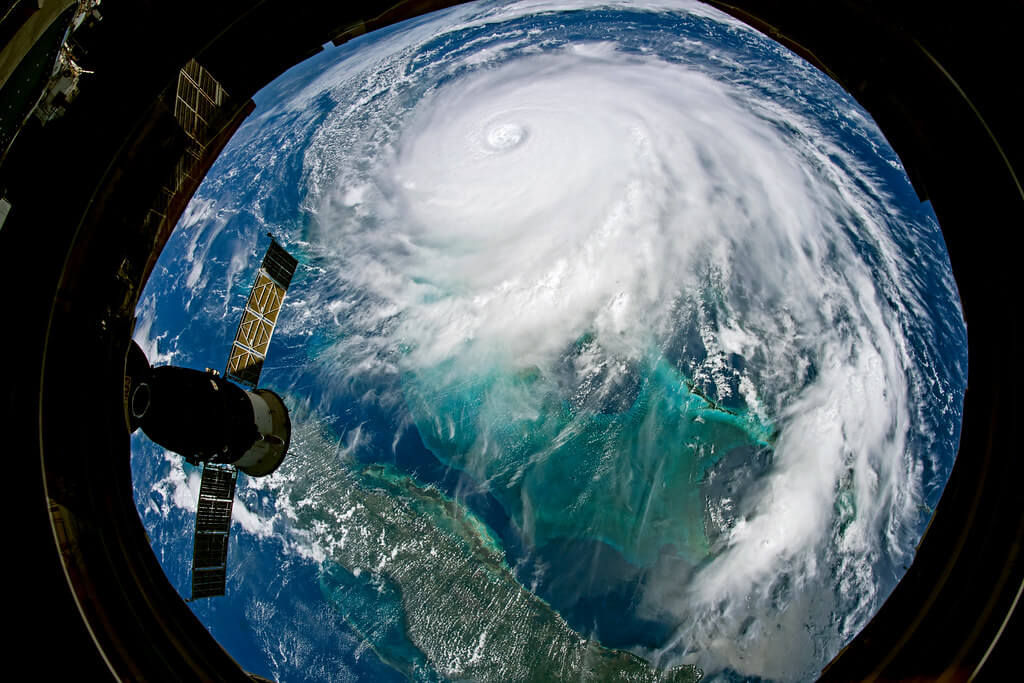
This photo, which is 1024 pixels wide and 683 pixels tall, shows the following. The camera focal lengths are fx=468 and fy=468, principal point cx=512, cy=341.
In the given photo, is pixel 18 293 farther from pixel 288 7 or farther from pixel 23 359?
pixel 288 7

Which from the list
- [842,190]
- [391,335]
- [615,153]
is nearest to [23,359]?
[391,335]

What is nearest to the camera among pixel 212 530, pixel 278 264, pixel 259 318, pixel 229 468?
pixel 212 530

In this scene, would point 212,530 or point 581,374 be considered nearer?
point 212,530

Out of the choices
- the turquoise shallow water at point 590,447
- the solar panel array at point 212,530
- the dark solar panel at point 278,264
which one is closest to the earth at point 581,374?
the turquoise shallow water at point 590,447

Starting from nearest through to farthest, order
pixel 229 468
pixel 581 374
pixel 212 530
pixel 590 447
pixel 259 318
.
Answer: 1. pixel 212 530
2. pixel 229 468
3. pixel 259 318
4. pixel 590 447
5. pixel 581 374

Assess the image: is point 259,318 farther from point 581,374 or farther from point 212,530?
point 581,374

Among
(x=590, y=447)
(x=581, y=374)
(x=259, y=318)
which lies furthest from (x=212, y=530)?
(x=581, y=374)
